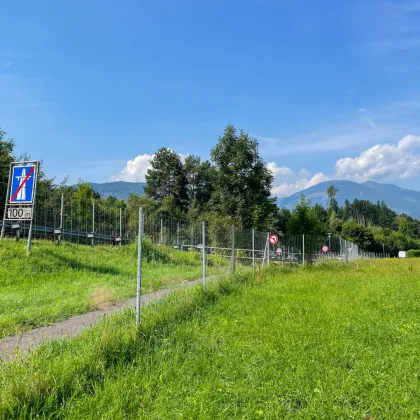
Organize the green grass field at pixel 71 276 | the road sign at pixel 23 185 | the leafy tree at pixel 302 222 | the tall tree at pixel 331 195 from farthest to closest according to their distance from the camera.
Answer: the tall tree at pixel 331 195 < the leafy tree at pixel 302 222 < the road sign at pixel 23 185 < the green grass field at pixel 71 276

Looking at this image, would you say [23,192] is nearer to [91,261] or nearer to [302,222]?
[91,261]

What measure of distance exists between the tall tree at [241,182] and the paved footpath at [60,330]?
34.9 meters

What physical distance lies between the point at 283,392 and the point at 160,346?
1847mm

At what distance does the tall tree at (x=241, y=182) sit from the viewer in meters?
43.6

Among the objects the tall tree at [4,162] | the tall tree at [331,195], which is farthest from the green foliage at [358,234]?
the tall tree at [4,162]

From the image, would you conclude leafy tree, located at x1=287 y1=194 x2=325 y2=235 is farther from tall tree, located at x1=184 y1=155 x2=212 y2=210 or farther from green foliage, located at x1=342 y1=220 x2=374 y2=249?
green foliage, located at x1=342 y1=220 x2=374 y2=249

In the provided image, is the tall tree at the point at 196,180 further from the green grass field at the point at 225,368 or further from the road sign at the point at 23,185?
the green grass field at the point at 225,368

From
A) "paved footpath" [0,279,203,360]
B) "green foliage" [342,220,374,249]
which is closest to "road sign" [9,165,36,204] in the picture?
"paved footpath" [0,279,203,360]

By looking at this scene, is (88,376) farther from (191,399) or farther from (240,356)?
(240,356)

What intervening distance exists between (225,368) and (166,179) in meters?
66.7

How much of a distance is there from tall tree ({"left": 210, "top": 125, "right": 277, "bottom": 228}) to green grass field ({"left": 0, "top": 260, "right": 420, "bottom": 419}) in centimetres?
3623

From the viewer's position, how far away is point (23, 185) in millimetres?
12453

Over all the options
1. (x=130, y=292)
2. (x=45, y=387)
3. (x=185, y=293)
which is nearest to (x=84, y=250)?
(x=130, y=292)

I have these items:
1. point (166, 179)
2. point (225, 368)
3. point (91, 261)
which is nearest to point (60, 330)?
point (225, 368)
